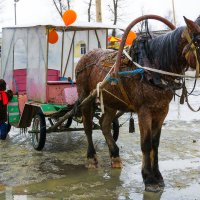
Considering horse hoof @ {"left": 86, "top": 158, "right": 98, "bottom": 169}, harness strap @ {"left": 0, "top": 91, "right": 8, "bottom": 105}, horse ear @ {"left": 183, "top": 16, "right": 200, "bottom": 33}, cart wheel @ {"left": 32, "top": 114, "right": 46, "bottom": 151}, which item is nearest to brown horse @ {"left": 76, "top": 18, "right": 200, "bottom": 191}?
horse ear @ {"left": 183, "top": 16, "right": 200, "bottom": 33}

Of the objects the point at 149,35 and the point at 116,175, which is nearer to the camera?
the point at 149,35

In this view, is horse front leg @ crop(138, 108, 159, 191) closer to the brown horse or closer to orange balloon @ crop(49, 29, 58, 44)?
the brown horse

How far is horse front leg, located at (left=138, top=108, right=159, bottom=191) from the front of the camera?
5086 millimetres

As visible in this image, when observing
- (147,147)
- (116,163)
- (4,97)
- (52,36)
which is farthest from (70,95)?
(147,147)

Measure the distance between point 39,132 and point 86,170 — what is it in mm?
1476

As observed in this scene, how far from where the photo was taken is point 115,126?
8039 mm

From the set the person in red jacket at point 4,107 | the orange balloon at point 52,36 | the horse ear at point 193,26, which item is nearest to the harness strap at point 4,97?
the person in red jacket at point 4,107

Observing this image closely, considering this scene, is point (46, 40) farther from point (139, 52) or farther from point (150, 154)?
point (150, 154)

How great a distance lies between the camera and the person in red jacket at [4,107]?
328 inches

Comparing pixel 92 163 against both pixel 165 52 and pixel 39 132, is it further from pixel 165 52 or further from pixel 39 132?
pixel 165 52

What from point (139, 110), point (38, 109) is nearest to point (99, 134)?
point (38, 109)

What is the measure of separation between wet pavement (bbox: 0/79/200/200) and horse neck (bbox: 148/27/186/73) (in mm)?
1560

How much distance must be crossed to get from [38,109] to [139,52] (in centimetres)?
312

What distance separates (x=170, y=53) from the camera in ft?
15.9
